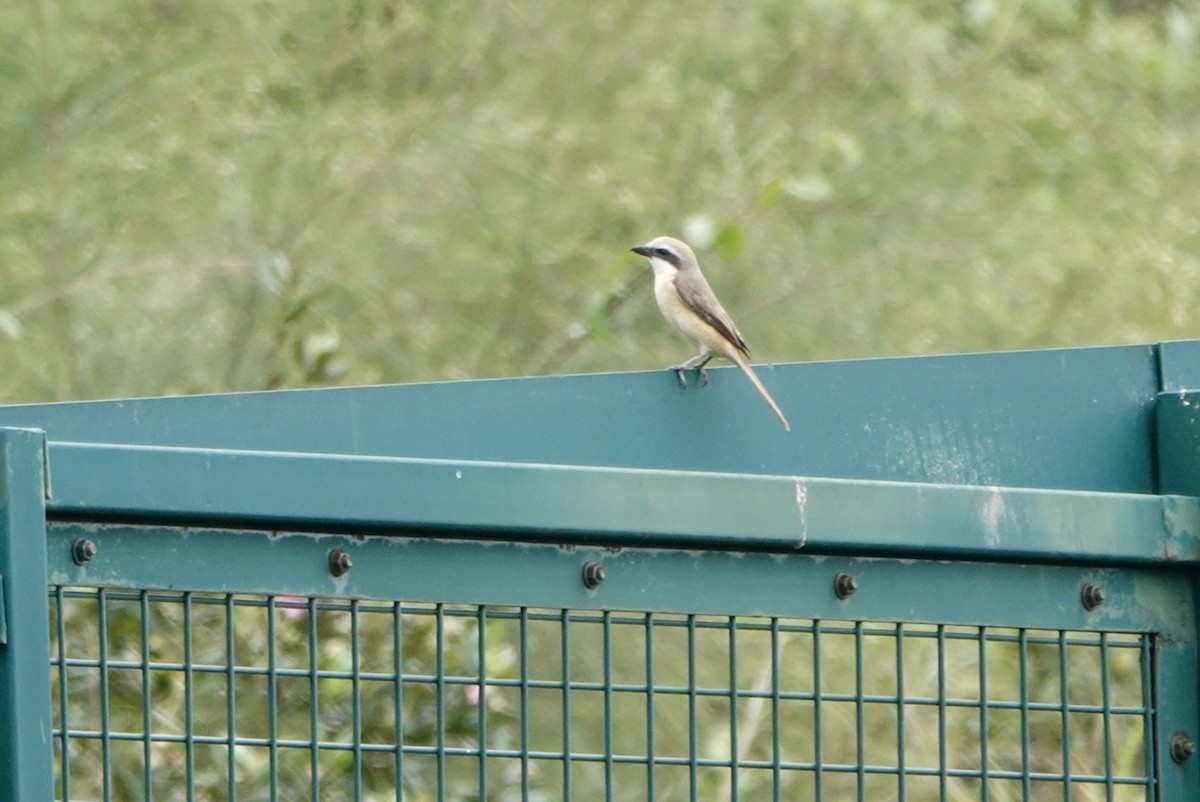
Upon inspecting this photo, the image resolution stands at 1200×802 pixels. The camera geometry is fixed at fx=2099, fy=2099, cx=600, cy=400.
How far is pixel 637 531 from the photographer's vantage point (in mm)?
2303

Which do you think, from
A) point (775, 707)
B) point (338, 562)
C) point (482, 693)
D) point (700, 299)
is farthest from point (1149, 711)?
point (700, 299)

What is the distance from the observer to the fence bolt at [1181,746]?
263 cm

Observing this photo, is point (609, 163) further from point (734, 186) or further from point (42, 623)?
point (42, 623)

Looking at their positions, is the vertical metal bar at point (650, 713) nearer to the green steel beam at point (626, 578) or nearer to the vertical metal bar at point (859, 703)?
the green steel beam at point (626, 578)

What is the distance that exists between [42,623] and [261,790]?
3.60 metres

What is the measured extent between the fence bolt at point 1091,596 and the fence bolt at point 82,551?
1218 mm

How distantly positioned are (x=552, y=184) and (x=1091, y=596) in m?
4.88

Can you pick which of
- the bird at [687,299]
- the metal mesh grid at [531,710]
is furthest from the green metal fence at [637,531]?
the bird at [687,299]

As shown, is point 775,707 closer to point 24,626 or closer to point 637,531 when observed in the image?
point 637,531

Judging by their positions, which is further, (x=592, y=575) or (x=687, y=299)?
(x=687, y=299)

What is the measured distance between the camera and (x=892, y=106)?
809 centimetres

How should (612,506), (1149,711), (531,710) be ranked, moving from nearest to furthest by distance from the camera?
(612,506), (1149,711), (531,710)

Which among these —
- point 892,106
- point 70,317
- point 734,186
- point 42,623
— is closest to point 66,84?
point 70,317

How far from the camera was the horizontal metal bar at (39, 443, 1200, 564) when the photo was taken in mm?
2076
